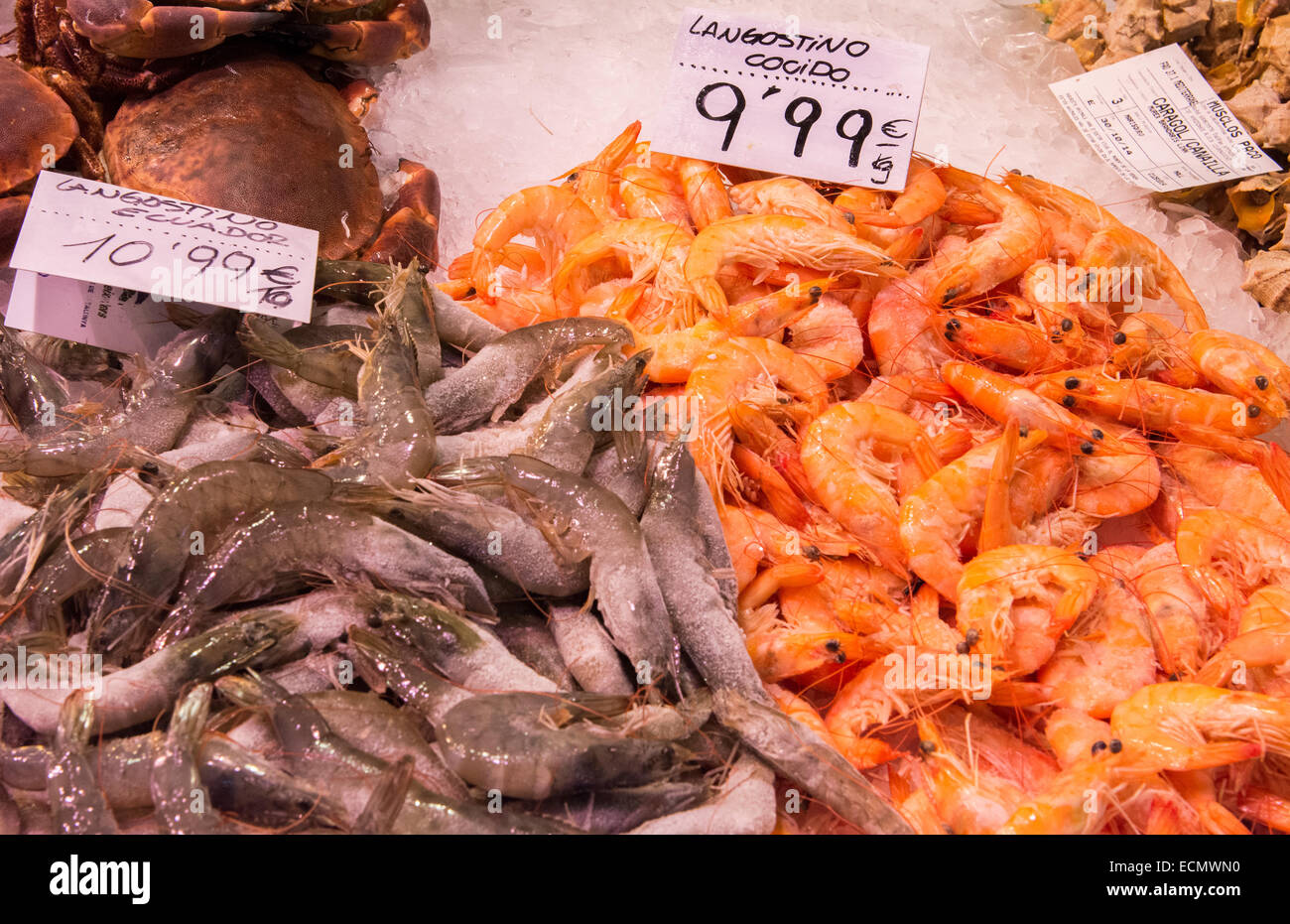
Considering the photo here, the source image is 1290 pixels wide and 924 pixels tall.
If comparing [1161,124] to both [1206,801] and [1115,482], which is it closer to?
[1115,482]

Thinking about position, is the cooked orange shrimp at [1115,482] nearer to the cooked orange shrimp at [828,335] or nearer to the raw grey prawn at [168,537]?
the cooked orange shrimp at [828,335]

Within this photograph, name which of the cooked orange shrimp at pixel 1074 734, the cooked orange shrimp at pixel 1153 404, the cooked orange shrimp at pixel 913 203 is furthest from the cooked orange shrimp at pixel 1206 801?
the cooked orange shrimp at pixel 913 203

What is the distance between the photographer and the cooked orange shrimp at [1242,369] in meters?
2.19

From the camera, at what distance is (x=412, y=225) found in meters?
2.66

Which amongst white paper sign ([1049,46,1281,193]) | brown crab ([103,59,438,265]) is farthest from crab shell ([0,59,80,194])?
white paper sign ([1049,46,1281,193])

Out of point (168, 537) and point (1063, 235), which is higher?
point (1063, 235)

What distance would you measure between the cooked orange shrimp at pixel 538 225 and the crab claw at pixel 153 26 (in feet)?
3.21

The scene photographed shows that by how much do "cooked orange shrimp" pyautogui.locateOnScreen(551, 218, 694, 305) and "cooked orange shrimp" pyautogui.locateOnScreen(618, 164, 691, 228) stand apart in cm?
12

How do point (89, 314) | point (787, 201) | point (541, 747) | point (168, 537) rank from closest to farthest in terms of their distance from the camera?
point (541, 747), point (168, 537), point (89, 314), point (787, 201)

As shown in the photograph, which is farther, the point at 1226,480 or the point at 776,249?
the point at 776,249

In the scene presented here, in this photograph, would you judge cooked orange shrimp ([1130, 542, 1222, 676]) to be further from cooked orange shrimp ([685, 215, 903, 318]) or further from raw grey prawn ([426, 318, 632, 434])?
raw grey prawn ([426, 318, 632, 434])

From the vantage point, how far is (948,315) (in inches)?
93.9

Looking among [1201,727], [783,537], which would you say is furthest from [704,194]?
[1201,727]

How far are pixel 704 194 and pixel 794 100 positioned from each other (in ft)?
1.30
